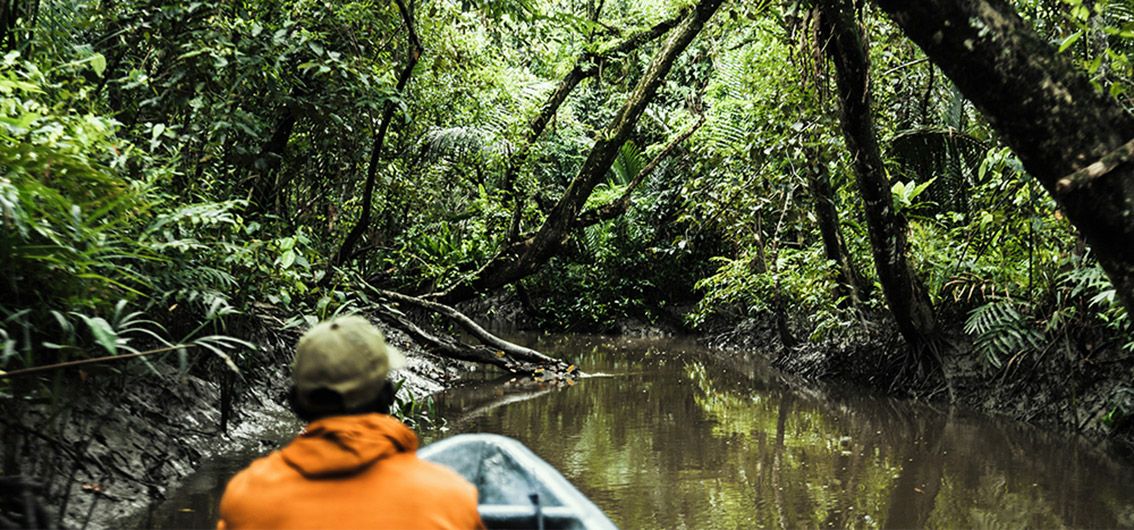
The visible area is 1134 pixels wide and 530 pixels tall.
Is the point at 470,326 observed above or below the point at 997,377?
above

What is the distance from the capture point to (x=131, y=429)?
4.85m

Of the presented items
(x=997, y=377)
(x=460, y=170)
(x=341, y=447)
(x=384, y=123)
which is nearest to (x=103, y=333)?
(x=341, y=447)

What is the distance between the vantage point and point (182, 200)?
19.7 ft

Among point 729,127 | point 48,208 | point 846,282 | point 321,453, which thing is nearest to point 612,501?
point 48,208

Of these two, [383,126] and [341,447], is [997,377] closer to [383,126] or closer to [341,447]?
[383,126]

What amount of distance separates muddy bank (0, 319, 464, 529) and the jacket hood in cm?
83

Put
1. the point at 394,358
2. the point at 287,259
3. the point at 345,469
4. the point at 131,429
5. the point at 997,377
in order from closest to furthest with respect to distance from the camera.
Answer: the point at 345,469 < the point at 394,358 < the point at 131,429 < the point at 287,259 < the point at 997,377

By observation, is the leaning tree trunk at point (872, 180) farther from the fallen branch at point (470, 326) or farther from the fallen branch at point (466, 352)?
the fallen branch at point (470, 326)

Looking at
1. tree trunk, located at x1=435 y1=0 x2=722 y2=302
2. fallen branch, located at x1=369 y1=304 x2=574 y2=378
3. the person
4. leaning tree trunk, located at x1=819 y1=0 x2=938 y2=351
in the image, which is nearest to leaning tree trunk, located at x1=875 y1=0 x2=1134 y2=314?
leaning tree trunk, located at x1=819 y1=0 x2=938 y2=351

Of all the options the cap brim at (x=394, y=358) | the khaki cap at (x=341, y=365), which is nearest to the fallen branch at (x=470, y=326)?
the cap brim at (x=394, y=358)

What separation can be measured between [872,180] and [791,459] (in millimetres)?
2493

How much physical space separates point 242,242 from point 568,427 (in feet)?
9.50

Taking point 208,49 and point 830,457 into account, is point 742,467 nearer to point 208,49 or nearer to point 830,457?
point 830,457

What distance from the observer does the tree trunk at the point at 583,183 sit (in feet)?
32.0
